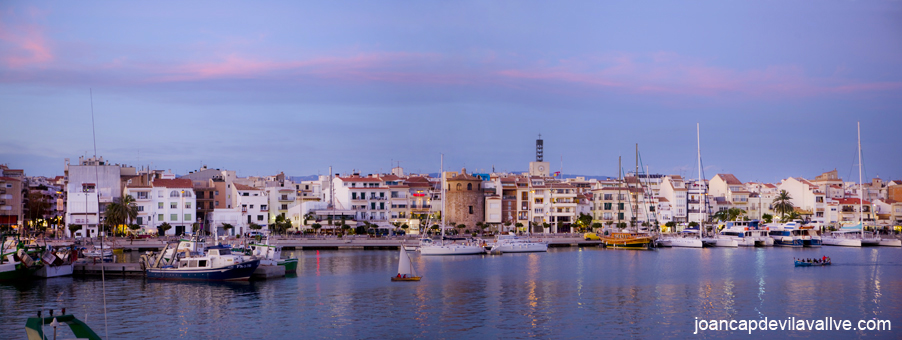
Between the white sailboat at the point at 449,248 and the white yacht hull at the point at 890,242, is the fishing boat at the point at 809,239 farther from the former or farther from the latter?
the white sailboat at the point at 449,248

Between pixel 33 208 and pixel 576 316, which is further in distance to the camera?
pixel 33 208

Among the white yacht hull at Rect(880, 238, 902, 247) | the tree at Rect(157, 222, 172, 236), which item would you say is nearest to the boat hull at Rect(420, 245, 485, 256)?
the tree at Rect(157, 222, 172, 236)

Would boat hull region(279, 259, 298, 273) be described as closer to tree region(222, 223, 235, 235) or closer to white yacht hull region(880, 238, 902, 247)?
tree region(222, 223, 235, 235)

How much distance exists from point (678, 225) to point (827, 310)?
71.5 meters

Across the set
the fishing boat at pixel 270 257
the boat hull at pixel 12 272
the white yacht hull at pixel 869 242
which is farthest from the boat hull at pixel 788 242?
the boat hull at pixel 12 272

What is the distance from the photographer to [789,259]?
227 feet

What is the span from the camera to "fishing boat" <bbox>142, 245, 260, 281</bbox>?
47312mm

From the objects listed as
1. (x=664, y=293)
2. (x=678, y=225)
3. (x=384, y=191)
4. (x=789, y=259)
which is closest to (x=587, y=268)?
(x=664, y=293)

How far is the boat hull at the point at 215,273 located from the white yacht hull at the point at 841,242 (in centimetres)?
7068

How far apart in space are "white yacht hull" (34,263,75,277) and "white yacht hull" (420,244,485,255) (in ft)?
101

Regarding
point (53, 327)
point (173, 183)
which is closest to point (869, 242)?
point (173, 183)

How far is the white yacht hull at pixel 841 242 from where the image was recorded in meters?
90.4

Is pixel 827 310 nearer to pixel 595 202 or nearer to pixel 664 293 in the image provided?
pixel 664 293

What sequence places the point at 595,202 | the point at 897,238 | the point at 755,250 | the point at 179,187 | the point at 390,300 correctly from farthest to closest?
the point at 595,202, the point at 897,238, the point at 179,187, the point at 755,250, the point at 390,300
